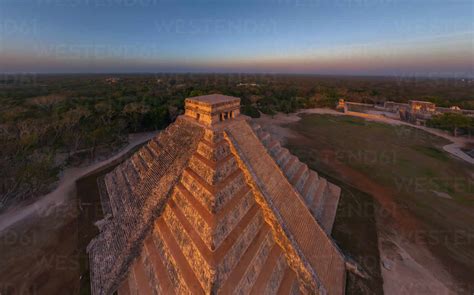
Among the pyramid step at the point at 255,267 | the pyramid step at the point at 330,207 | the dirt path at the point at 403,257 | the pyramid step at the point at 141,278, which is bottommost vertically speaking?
the dirt path at the point at 403,257

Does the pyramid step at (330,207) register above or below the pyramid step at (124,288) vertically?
above

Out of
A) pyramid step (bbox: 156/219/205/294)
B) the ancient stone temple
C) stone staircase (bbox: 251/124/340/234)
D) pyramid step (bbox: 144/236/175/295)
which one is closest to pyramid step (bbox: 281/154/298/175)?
stone staircase (bbox: 251/124/340/234)

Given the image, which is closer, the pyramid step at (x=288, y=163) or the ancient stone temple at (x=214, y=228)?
the ancient stone temple at (x=214, y=228)

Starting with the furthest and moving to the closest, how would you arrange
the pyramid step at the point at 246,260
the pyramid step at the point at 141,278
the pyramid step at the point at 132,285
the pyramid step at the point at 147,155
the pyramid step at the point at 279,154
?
the pyramid step at the point at 147,155, the pyramid step at the point at 279,154, the pyramid step at the point at 132,285, the pyramid step at the point at 141,278, the pyramid step at the point at 246,260

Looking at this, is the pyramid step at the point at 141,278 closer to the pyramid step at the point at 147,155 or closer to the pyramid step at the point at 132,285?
the pyramid step at the point at 132,285

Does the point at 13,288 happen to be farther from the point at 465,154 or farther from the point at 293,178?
the point at 465,154

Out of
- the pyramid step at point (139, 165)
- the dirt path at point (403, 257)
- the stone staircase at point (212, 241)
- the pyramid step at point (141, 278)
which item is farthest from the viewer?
the pyramid step at point (139, 165)

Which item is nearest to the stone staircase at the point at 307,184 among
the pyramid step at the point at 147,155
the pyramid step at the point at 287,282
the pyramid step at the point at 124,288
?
the pyramid step at the point at 287,282

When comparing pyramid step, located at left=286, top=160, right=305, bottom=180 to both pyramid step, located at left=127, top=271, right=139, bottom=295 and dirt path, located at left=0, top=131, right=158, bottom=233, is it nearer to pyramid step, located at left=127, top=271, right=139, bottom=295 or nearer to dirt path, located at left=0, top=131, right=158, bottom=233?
pyramid step, located at left=127, top=271, right=139, bottom=295
